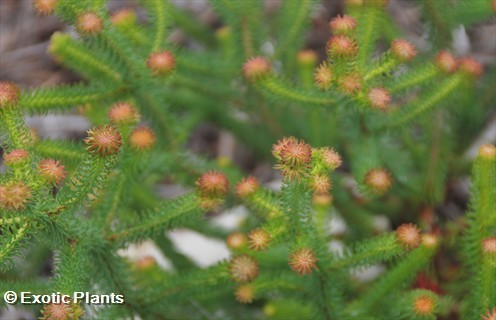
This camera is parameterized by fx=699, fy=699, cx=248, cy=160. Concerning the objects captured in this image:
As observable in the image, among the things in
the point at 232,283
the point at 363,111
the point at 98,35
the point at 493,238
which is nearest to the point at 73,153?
the point at 98,35

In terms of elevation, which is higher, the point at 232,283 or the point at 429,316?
the point at 232,283

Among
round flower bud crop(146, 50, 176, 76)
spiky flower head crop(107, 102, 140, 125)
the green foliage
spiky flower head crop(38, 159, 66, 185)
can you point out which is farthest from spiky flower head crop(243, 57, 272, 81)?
spiky flower head crop(38, 159, 66, 185)

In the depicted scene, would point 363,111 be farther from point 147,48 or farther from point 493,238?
point 147,48

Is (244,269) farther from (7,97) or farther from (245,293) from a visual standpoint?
(7,97)

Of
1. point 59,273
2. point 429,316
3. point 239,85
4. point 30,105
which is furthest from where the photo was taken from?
point 239,85

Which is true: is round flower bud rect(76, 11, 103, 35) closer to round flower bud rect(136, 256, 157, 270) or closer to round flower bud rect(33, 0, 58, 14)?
round flower bud rect(33, 0, 58, 14)

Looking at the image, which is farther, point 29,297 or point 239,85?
point 239,85

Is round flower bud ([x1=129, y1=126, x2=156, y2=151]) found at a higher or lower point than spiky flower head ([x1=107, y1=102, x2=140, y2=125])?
lower

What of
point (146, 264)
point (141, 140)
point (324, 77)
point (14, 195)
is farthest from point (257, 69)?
point (14, 195)
